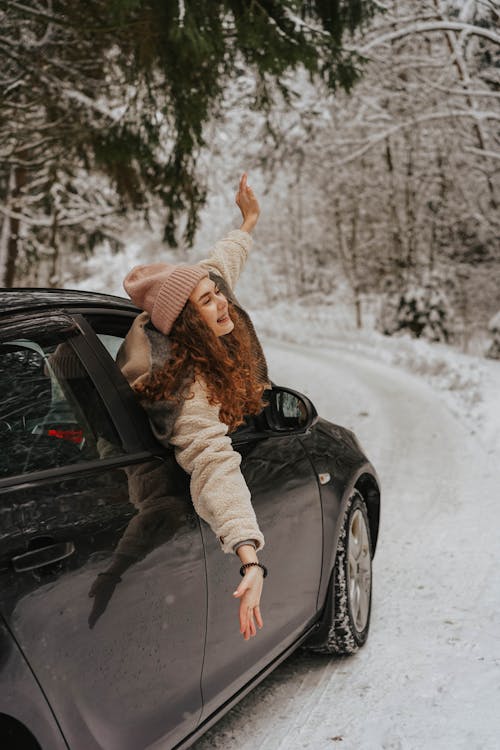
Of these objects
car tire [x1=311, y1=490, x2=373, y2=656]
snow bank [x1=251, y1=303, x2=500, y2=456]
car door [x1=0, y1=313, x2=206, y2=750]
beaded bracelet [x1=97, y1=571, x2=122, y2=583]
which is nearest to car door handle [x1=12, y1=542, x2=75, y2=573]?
car door [x1=0, y1=313, x2=206, y2=750]

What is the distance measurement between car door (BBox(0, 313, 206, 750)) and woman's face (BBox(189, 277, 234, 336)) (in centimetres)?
38

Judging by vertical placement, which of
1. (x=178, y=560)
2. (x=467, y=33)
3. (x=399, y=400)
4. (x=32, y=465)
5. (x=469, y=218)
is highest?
(x=467, y=33)

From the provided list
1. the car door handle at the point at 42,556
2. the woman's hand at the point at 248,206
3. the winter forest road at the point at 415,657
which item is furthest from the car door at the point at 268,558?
the woman's hand at the point at 248,206

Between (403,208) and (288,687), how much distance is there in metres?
27.4

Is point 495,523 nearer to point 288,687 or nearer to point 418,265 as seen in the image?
point 288,687

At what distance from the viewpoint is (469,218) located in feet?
78.4

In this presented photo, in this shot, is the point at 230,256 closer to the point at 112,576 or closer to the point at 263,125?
the point at 112,576

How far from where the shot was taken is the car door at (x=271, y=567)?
271cm

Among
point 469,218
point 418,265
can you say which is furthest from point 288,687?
point 418,265

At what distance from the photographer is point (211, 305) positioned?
2723 millimetres

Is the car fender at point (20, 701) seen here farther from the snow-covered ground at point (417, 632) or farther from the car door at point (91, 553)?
the snow-covered ground at point (417, 632)

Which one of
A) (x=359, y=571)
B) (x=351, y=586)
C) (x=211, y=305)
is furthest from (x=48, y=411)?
(x=359, y=571)

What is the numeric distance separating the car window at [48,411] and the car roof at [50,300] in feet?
0.35

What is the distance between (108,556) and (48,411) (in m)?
0.49
